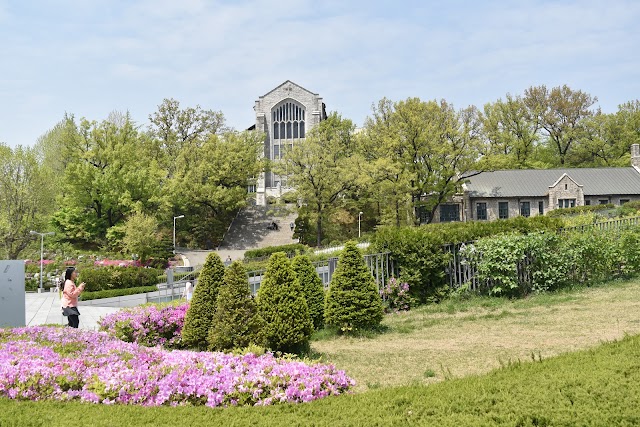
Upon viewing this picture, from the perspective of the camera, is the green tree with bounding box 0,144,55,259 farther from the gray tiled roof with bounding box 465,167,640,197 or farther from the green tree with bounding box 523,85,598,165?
the green tree with bounding box 523,85,598,165

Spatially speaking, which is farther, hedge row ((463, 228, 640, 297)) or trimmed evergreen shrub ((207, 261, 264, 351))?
hedge row ((463, 228, 640, 297))

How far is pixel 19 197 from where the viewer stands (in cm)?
4466

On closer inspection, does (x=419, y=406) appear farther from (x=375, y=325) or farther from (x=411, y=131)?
(x=411, y=131)

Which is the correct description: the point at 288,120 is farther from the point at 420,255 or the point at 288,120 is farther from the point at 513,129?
the point at 420,255

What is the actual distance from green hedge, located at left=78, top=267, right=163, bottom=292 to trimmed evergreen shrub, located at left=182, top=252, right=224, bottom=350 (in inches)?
868

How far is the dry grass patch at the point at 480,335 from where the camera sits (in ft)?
24.5

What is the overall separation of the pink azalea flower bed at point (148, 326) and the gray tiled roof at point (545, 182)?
42653 millimetres

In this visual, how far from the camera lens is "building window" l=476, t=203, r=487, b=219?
51250 mm

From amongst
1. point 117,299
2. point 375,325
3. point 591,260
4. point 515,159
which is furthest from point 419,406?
point 515,159

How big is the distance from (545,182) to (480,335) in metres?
45.5

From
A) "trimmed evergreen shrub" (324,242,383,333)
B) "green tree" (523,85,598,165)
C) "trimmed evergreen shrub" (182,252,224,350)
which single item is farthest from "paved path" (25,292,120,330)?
"green tree" (523,85,598,165)

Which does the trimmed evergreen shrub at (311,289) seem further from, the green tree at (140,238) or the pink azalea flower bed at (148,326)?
the green tree at (140,238)

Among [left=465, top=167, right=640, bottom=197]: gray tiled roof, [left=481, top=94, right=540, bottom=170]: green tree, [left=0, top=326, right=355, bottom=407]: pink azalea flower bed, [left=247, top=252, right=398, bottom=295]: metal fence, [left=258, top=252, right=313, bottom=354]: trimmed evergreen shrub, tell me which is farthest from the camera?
[left=481, top=94, right=540, bottom=170]: green tree

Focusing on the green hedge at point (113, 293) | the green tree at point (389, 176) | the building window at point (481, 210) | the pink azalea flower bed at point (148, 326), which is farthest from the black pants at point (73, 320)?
the building window at point (481, 210)
